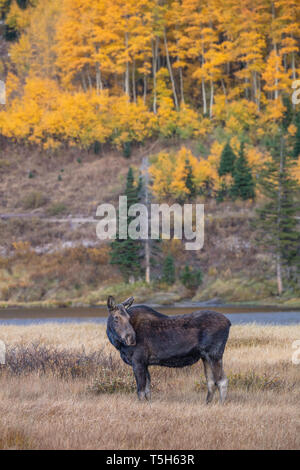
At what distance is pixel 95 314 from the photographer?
3547cm

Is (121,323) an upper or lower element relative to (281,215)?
upper

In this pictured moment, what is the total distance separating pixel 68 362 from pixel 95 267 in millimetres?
34323

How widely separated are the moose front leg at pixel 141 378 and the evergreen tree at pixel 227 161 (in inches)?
1623

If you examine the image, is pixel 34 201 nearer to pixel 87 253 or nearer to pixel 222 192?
pixel 87 253

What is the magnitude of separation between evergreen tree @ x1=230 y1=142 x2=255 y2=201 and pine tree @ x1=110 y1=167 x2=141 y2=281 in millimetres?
8375

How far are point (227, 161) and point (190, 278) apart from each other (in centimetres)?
1094

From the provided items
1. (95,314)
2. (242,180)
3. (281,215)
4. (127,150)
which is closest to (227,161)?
(242,180)

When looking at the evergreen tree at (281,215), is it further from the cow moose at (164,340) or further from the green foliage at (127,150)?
the cow moose at (164,340)

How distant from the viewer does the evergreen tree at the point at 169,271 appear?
4381 cm

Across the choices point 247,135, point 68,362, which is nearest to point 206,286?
point 247,135

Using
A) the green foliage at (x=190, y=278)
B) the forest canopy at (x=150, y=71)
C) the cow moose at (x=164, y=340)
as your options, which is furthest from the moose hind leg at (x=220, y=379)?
the forest canopy at (x=150, y=71)

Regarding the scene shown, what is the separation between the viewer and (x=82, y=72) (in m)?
70.9

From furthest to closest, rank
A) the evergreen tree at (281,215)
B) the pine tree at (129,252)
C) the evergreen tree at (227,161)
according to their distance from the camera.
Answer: the evergreen tree at (227,161) → the pine tree at (129,252) → the evergreen tree at (281,215)

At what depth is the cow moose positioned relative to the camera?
8742 millimetres
